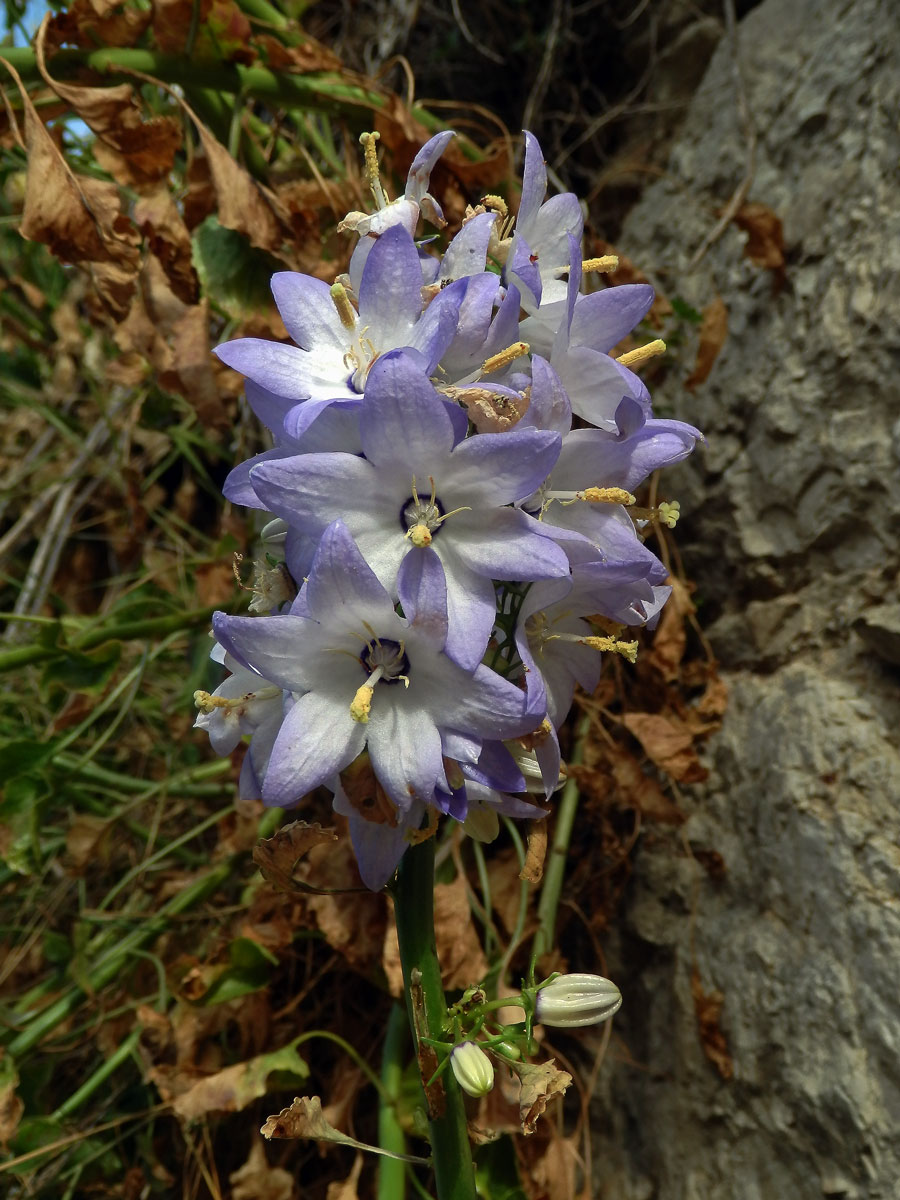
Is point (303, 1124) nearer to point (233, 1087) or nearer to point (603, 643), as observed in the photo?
point (233, 1087)

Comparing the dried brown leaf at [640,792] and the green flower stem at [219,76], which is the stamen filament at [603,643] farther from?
the green flower stem at [219,76]

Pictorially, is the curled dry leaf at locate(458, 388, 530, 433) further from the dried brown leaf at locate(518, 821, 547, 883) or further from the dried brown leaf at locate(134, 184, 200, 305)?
the dried brown leaf at locate(134, 184, 200, 305)

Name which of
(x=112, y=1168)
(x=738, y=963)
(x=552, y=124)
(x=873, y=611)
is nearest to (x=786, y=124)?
(x=552, y=124)

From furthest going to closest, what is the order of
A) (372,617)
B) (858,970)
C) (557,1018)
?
(858,970) → (557,1018) → (372,617)

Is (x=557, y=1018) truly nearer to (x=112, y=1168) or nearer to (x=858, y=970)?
(x=858, y=970)

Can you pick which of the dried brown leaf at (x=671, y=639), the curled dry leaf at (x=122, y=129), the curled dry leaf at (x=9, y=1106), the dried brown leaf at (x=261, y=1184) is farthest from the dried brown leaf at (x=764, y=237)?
the curled dry leaf at (x=9, y=1106)

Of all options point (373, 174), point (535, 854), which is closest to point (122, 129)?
point (373, 174)

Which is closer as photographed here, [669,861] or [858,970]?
[858,970]
